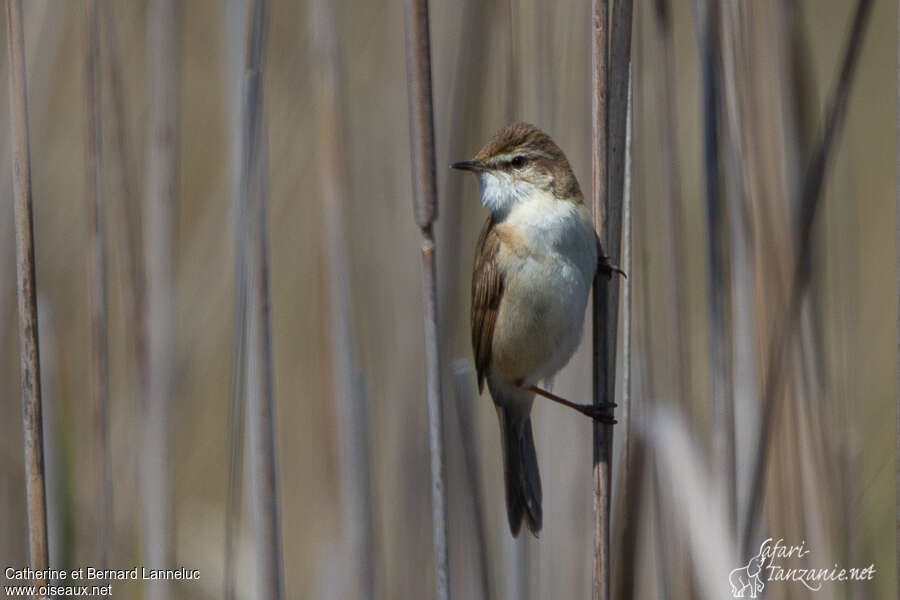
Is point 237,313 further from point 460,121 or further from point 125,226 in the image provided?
point 460,121

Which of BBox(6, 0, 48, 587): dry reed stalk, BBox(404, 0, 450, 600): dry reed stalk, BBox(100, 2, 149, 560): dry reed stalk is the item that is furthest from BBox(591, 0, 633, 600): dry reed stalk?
BBox(100, 2, 149, 560): dry reed stalk

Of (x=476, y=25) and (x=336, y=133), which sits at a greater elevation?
(x=476, y=25)

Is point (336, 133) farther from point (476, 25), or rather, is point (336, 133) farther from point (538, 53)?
point (538, 53)

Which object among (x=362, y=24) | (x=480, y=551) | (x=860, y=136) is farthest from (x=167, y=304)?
(x=860, y=136)

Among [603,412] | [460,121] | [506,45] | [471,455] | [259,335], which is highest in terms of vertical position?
[506,45]

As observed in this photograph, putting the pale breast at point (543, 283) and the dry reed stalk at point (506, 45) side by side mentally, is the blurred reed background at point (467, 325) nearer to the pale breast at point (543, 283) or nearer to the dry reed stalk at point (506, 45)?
the dry reed stalk at point (506, 45)

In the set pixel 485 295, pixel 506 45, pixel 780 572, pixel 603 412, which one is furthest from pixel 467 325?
pixel 780 572

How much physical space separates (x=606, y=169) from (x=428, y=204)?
0.36m

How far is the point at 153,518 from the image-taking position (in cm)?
242

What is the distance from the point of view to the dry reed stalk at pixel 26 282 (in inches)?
70.0

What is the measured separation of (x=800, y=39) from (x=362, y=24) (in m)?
2.42

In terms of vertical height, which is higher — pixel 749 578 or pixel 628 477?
pixel 628 477

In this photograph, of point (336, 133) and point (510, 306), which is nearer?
point (336, 133)

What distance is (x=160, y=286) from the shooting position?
2475mm
